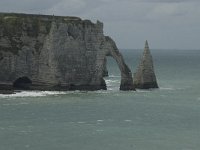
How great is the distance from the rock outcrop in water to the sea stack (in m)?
7.03

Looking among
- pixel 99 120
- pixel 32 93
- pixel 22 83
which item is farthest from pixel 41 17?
pixel 99 120

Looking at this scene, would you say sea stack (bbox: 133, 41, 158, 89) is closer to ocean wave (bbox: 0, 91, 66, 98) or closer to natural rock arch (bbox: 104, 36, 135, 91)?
natural rock arch (bbox: 104, 36, 135, 91)

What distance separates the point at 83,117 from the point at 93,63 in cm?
2548

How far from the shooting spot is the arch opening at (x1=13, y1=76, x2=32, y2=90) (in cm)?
8257

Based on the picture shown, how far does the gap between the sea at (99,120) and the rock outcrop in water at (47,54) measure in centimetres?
298

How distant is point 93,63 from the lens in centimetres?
8394

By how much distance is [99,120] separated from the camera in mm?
57594

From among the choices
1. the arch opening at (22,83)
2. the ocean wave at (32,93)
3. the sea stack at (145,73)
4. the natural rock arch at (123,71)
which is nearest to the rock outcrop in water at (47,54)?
the arch opening at (22,83)

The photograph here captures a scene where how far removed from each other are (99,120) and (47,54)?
25.8 m

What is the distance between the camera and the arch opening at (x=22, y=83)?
271 ft

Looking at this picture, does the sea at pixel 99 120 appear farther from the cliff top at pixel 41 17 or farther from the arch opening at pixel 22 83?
the cliff top at pixel 41 17

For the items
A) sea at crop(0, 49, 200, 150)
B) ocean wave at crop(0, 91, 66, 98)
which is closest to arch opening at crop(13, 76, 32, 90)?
ocean wave at crop(0, 91, 66, 98)

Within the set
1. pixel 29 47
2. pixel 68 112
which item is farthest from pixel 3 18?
pixel 68 112

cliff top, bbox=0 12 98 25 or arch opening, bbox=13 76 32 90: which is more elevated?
cliff top, bbox=0 12 98 25
